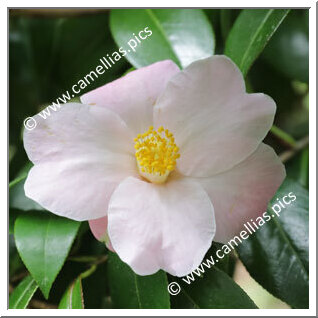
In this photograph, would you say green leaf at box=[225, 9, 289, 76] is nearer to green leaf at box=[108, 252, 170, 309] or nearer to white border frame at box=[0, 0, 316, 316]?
white border frame at box=[0, 0, 316, 316]

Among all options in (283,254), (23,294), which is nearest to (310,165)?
(283,254)

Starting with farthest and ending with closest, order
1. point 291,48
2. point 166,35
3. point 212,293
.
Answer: point 291,48
point 166,35
point 212,293

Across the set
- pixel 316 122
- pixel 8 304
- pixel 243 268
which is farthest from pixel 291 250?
pixel 8 304

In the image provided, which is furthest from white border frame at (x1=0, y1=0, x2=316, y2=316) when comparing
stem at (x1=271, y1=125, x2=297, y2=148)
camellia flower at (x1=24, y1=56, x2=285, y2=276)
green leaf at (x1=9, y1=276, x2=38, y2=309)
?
stem at (x1=271, y1=125, x2=297, y2=148)

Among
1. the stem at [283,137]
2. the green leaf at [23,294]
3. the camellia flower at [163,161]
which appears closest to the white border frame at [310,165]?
the green leaf at [23,294]

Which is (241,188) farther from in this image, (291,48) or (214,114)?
(291,48)

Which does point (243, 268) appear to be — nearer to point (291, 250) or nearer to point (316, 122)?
point (291, 250)
